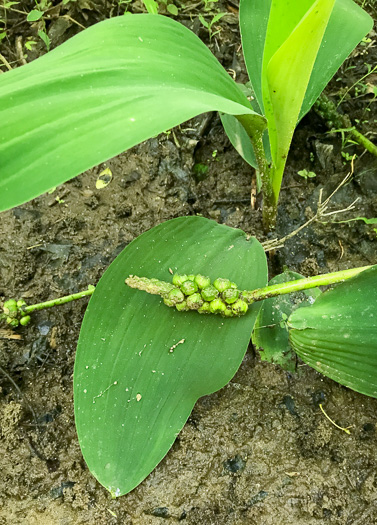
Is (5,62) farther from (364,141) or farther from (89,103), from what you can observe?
(364,141)

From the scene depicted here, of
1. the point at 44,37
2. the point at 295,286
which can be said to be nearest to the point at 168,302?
the point at 295,286

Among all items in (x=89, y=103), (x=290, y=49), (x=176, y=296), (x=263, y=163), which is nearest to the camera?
(x=89, y=103)

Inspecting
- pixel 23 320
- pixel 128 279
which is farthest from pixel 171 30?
pixel 23 320

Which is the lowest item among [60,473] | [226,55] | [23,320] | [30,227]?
[60,473]

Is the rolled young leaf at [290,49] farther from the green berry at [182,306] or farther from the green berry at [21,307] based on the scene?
the green berry at [21,307]

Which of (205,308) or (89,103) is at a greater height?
(89,103)

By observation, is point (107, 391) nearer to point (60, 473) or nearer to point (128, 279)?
point (128, 279)
